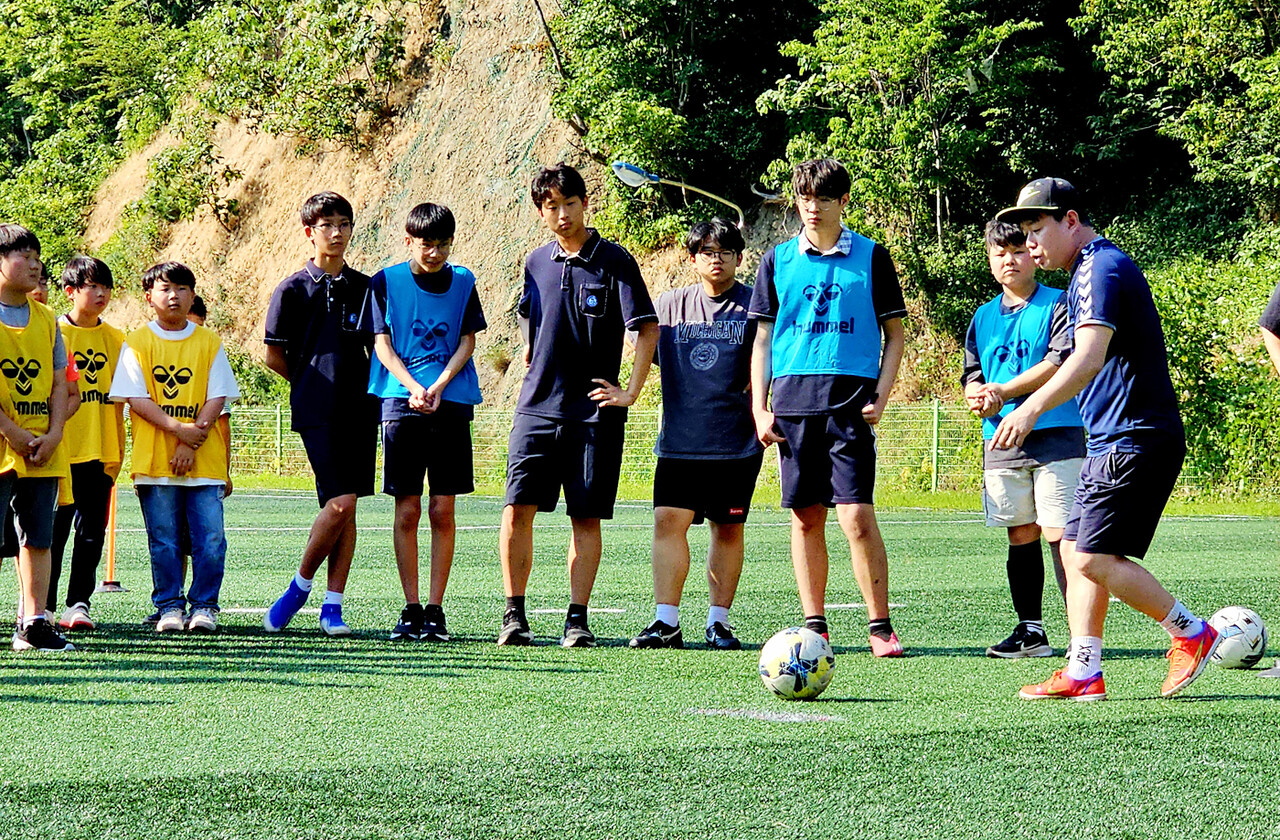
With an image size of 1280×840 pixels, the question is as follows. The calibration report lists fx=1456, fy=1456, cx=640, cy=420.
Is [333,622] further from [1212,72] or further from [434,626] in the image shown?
[1212,72]

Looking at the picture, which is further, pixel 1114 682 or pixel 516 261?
pixel 516 261

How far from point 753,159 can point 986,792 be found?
1238 inches

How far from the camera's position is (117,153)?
5081 cm

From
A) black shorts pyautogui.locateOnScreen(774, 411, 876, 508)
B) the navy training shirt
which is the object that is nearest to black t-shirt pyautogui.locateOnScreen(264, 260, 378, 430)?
black shorts pyautogui.locateOnScreen(774, 411, 876, 508)

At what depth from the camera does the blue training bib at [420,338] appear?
700 centimetres

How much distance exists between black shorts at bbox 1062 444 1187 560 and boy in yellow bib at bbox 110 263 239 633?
4.26 meters

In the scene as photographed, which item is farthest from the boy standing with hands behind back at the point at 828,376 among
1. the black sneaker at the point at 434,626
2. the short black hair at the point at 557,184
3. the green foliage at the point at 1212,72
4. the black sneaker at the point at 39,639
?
the green foliage at the point at 1212,72

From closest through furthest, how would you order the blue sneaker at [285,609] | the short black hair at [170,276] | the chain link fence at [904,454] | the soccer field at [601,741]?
the soccer field at [601,741], the blue sneaker at [285,609], the short black hair at [170,276], the chain link fence at [904,454]

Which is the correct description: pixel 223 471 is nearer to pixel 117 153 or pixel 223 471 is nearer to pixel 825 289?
pixel 825 289

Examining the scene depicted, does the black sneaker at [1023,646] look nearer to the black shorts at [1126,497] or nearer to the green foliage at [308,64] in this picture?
the black shorts at [1126,497]

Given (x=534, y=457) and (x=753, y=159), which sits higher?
(x=753, y=159)

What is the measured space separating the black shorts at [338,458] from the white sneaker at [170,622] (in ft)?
2.96

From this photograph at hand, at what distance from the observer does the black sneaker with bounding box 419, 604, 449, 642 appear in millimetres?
6902

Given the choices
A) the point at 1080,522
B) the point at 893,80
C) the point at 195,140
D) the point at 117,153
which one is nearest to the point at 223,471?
the point at 1080,522
